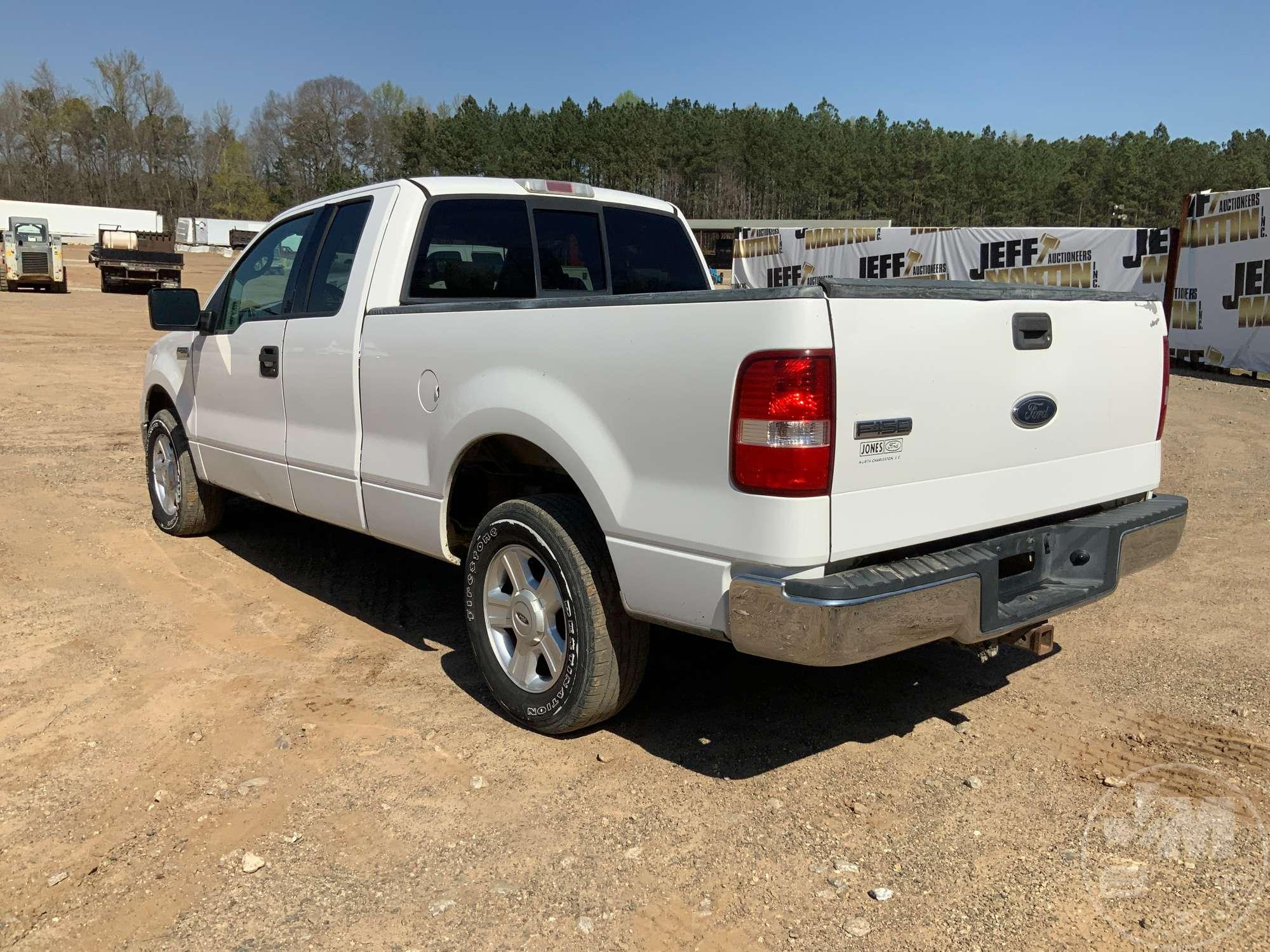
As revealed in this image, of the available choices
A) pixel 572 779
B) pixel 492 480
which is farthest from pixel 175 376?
pixel 572 779

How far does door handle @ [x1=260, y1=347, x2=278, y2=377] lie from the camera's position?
4.82 meters

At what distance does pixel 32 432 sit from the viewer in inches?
393

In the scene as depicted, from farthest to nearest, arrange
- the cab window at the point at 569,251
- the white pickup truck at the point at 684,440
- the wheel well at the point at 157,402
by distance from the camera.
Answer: the wheel well at the point at 157,402, the cab window at the point at 569,251, the white pickup truck at the point at 684,440

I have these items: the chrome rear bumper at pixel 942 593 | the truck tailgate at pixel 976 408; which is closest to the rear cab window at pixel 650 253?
the truck tailgate at pixel 976 408

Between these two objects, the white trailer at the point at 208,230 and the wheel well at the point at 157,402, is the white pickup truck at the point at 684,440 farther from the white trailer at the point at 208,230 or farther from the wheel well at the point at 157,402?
the white trailer at the point at 208,230

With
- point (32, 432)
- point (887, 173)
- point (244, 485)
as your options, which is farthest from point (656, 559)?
point (887, 173)

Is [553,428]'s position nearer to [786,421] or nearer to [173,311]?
[786,421]

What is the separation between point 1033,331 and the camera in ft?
10.3

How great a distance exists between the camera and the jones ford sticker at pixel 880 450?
277 cm

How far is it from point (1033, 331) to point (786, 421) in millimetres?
1013

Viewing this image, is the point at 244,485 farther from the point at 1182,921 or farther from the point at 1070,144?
the point at 1070,144

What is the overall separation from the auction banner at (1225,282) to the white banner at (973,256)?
0.52 metres

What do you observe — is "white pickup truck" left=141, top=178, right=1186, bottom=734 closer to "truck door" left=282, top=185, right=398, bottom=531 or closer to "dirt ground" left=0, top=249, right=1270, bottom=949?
"truck door" left=282, top=185, right=398, bottom=531

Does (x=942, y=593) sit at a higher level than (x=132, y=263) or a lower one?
lower
